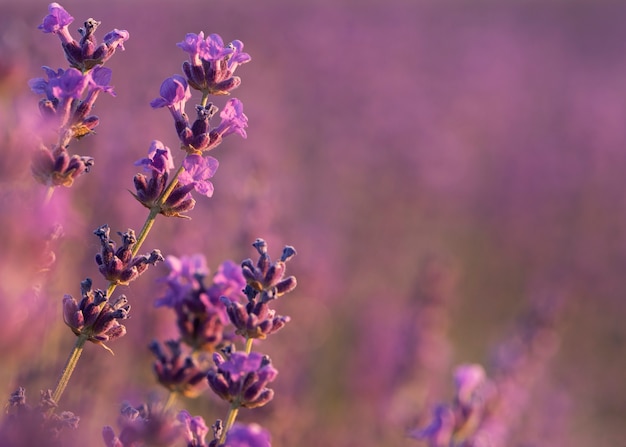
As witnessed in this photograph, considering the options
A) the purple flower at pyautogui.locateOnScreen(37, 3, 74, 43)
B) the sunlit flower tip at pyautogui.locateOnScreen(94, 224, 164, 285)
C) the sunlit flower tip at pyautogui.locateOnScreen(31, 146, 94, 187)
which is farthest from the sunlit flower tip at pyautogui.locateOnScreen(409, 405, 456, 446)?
the purple flower at pyautogui.locateOnScreen(37, 3, 74, 43)

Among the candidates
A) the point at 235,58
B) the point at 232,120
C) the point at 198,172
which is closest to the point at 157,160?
the point at 198,172

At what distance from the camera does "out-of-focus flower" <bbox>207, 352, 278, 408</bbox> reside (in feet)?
5.48

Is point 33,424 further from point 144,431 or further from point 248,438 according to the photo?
point 248,438

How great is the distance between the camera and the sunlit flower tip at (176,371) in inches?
74.9

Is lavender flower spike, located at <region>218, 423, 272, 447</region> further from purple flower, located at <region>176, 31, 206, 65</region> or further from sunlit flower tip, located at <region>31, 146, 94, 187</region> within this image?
purple flower, located at <region>176, 31, 206, 65</region>

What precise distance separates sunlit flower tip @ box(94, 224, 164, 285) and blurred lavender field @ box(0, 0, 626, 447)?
0.12 metres

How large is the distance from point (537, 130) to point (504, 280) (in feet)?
19.9

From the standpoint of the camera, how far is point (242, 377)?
1742 millimetres

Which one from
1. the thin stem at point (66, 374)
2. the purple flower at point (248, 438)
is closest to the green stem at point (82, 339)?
the thin stem at point (66, 374)

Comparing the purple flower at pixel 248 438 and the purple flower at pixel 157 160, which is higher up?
the purple flower at pixel 157 160

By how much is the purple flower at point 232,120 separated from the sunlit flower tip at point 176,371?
57 cm

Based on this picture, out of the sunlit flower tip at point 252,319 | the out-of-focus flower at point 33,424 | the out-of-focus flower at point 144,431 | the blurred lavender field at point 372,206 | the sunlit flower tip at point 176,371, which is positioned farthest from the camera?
the blurred lavender field at point 372,206

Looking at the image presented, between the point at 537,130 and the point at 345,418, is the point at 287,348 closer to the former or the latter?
the point at 345,418

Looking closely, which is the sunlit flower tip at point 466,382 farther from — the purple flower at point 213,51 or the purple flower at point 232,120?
the purple flower at point 213,51
